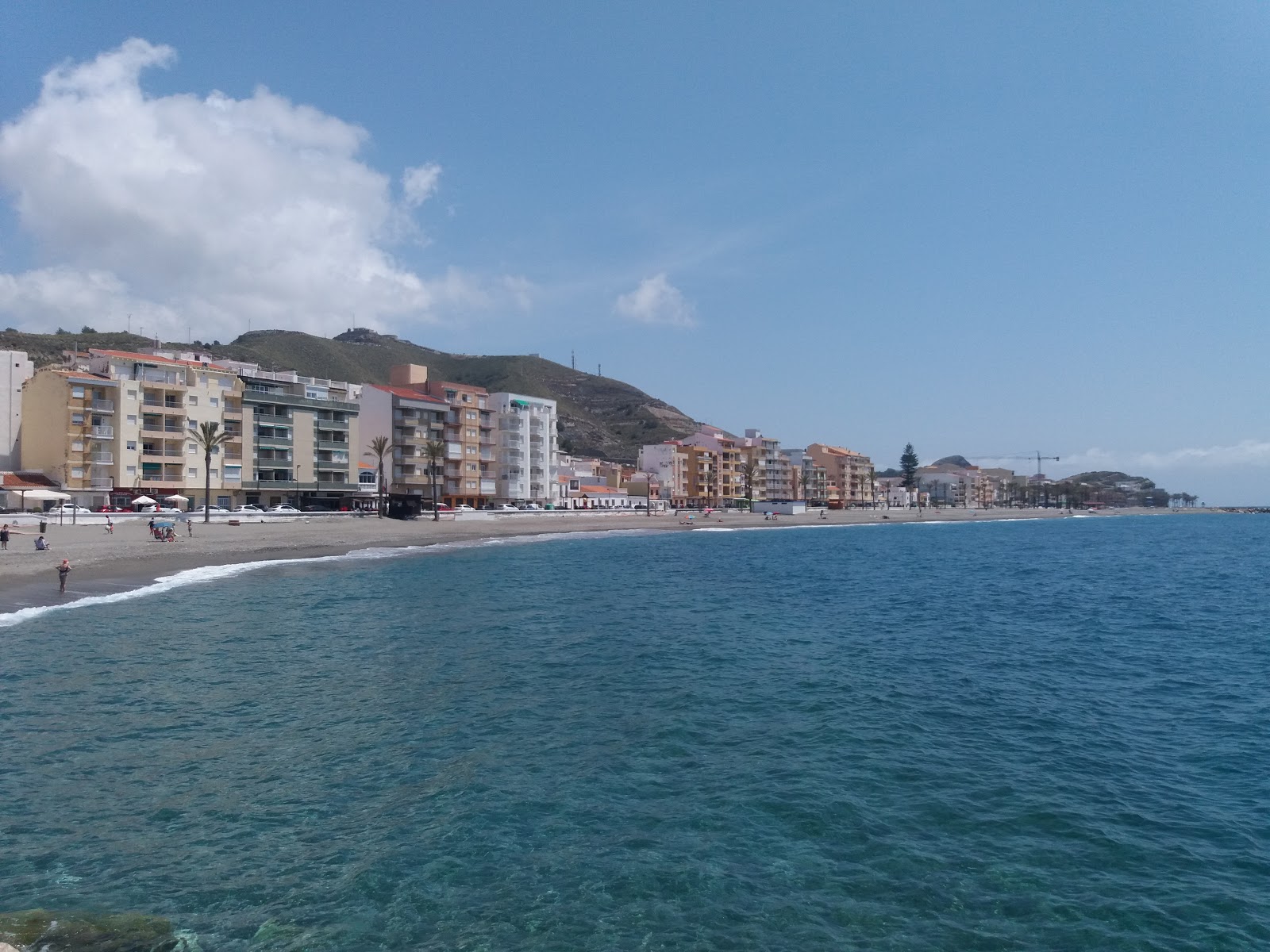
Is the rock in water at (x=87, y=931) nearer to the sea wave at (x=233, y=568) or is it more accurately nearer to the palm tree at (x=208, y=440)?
the sea wave at (x=233, y=568)

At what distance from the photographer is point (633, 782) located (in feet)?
42.5

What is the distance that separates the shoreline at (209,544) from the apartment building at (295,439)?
36.2 feet

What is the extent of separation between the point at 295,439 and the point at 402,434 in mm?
14912

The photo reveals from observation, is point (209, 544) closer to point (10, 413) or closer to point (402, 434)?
point (10, 413)

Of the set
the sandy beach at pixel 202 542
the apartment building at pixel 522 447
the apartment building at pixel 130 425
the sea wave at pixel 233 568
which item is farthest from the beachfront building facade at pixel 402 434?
the sea wave at pixel 233 568

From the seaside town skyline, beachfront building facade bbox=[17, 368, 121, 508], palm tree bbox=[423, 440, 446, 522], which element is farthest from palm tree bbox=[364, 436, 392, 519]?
beachfront building facade bbox=[17, 368, 121, 508]

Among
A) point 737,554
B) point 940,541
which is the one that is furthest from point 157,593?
point 940,541

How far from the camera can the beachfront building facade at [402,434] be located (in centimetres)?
10294

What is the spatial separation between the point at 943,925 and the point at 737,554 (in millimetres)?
58054

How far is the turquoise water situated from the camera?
906 cm

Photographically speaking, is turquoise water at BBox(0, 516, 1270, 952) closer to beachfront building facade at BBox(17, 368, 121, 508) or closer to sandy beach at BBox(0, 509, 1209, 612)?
sandy beach at BBox(0, 509, 1209, 612)

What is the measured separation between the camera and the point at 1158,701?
62.1ft

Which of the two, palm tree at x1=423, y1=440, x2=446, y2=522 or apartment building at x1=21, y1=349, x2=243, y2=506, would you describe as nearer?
apartment building at x1=21, y1=349, x2=243, y2=506

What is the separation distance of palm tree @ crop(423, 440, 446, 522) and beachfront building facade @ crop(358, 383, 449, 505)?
285 millimetres
